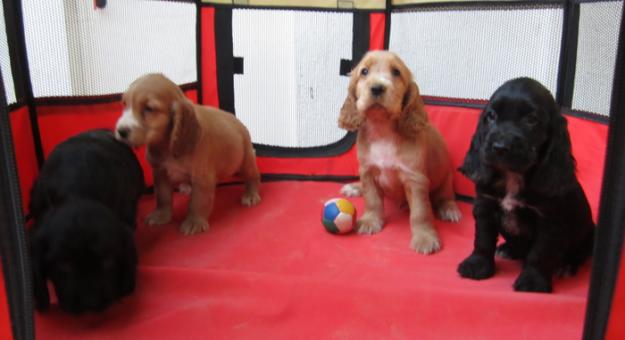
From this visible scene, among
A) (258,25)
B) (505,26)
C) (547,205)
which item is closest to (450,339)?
(547,205)

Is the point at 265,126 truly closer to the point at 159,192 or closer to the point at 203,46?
the point at 203,46

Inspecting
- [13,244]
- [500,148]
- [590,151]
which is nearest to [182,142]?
[13,244]

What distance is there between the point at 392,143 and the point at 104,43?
6.73 ft

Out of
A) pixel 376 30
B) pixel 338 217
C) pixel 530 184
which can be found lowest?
pixel 338 217

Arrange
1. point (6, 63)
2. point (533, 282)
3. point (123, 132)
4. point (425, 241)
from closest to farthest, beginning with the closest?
point (533, 282) → point (6, 63) → point (123, 132) → point (425, 241)

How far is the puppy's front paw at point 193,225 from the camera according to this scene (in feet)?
10.9

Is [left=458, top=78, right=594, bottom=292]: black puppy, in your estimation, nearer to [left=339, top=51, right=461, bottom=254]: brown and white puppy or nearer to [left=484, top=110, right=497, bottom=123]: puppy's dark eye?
[left=484, top=110, right=497, bottom=123]: puppy's dark eye

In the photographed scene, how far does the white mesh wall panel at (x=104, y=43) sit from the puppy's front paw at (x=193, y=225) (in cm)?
109

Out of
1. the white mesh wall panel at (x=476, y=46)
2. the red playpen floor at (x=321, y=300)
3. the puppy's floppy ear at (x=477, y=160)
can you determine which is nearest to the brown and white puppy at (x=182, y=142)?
the red playpen floor at (x=321, y=300)

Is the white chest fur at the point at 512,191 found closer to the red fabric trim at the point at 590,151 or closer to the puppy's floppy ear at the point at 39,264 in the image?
the red fabric trim at the point at 590,151

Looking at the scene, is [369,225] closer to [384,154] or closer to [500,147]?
[384,154]

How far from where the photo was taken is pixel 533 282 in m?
2.44

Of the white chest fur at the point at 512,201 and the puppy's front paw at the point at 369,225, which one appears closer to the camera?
the white chest fur at the point at 512,201

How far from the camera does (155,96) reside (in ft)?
9.86
